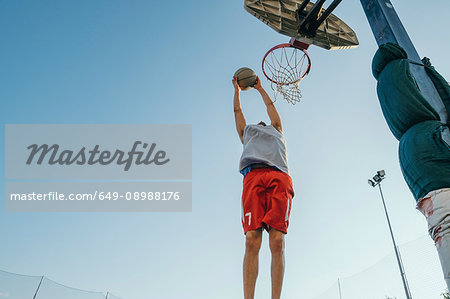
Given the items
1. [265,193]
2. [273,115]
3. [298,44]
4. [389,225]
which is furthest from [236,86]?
A: [389,225]

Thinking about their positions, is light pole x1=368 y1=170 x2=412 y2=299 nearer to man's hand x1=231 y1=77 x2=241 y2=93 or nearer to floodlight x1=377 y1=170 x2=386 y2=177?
floodlight x1=377 y1=170 x2=386 y2=177

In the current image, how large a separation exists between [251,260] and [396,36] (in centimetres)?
242

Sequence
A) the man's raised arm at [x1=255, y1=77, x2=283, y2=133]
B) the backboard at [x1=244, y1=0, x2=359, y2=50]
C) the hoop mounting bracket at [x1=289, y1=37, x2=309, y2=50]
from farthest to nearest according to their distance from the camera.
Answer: the hoop mounting bracket at [x1=289, y1=37, x2=309, y2=50] < the backboard at [x1=244, y1=0, x2=359, y2=50] < the man's raised arm at [x1=255, y1=77, x2=283, y2=133]

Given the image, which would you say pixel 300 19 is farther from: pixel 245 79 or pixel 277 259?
pixel 277 259

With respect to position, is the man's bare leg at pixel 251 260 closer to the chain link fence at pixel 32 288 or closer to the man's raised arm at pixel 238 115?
the man's raised arm at pixel 238 115

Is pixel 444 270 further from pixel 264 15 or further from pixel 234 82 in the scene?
pixel 264 15

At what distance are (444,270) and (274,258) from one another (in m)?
1.08

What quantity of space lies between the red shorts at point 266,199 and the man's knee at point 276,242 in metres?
0.05

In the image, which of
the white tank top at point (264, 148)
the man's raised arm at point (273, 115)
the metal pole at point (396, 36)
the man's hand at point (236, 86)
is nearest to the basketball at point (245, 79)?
the man's hand at point (236, 86)

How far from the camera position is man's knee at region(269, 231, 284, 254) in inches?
95.2

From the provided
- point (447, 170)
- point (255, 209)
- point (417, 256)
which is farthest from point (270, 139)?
point (417, 256)

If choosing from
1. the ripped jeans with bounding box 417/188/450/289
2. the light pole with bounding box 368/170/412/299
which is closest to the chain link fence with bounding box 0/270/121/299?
the ripped jeans with bounding box 417/188/450/289

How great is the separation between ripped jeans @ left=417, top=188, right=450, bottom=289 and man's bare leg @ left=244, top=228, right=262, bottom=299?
1.18m

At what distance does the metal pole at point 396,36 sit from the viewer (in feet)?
8.09
